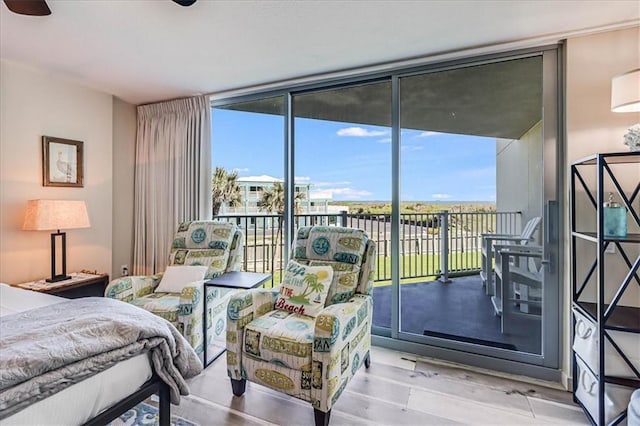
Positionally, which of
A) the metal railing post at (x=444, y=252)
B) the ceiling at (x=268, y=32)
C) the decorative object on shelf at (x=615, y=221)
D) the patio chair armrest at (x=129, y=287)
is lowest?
the patio chair armrest at (x=129, y=287)

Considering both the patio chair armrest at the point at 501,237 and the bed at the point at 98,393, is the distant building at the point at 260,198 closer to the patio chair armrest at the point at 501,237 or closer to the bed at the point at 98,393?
the patio chair armrest at the point at 501,237

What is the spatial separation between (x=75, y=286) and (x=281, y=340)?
2.30 meters

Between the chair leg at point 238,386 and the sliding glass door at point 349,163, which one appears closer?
the chair leg at point 238,386

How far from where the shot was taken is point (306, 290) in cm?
214

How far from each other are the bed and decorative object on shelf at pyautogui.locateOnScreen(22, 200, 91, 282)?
4.23ft

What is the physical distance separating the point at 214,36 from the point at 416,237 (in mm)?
2348

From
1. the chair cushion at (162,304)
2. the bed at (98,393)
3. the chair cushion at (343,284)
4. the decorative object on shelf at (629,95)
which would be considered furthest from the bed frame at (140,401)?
the decorative object on shelf at (629,95)

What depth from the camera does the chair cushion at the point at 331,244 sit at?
2324 mm

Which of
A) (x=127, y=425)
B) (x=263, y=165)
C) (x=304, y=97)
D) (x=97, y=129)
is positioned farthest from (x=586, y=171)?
(x=97, y=129)

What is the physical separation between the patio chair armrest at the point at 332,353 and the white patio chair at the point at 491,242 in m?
1.37

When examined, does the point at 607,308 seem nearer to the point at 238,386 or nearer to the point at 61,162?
the point at 238,386

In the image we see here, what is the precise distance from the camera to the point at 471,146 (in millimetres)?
2541

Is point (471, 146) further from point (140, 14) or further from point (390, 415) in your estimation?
point (140, 14)

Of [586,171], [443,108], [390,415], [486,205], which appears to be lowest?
[390,415]
